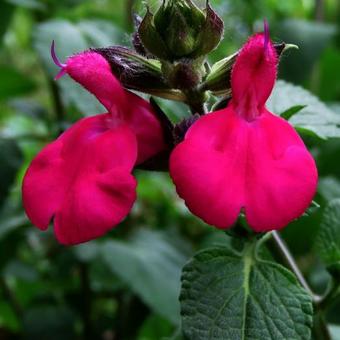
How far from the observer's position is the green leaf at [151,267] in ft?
3.15

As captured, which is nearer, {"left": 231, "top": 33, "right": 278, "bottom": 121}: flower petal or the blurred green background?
{"left": 231, "top": 33, "right": 278, "bottom": 121}: flower petal

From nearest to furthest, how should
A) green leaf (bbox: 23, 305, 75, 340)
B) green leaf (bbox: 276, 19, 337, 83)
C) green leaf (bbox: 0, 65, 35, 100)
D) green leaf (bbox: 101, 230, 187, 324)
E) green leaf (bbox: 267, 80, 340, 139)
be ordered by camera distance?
green leaf (bbox: 267, 80, 340, 139), green leaf (bbox: 101, 230, 187, 324), green leaf (bbox: 23, 305, 75, 340), green leaf (bbox: 0, 65, 35, 100), green leaf (bbox: 276, 19, 337, 83)

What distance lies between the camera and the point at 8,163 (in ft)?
3.40

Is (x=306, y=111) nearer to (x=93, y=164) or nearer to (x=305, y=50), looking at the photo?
(x=93, y=164)

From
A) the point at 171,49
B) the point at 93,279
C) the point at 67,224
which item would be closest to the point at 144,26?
the point at 171,49

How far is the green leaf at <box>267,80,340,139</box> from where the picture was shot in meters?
0.64

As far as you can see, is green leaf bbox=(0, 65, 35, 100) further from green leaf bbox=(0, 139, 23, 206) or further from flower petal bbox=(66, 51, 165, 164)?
flower petal bbox=(66, 51, 165, 164)

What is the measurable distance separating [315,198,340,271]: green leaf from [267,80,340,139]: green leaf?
0.07 meters

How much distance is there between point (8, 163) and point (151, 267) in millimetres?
261

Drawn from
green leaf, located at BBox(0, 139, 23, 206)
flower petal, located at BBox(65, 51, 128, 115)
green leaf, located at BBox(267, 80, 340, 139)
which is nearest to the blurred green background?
green leaf, located at BBox(0, 139, 23, 206)

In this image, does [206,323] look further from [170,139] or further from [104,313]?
[104,313]

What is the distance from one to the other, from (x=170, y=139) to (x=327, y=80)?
1.00 metres

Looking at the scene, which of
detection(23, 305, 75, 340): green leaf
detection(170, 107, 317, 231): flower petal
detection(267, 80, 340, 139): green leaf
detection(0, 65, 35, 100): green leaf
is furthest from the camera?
detection(0, 65, 35, 100): green leaf

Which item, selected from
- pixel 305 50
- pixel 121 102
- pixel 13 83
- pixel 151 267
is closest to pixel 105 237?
pixel 151 267
